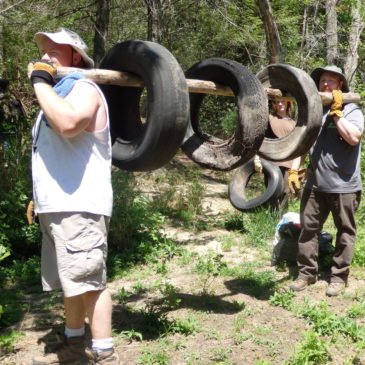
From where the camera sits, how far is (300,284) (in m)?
4.97

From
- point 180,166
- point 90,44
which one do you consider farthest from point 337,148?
point 90,44

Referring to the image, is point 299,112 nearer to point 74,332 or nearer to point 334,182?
point 334,182

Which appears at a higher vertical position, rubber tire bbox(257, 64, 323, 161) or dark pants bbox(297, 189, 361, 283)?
rubber tire bbox(257, 64, 323, 161)

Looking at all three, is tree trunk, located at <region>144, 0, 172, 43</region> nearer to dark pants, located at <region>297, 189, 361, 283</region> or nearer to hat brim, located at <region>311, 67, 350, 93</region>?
hat brim, located at <region>311, 67, 350, 93</region>

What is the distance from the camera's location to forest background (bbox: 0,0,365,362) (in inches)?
213

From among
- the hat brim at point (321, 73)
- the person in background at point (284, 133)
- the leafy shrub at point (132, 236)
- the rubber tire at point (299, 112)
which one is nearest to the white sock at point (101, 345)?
the rubber tire at point (299, 112)

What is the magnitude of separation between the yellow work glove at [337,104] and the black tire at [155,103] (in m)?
1.79

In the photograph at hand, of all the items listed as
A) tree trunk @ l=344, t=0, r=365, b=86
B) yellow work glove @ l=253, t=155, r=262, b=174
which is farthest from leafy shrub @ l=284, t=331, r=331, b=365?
tree trunk @ l=344, t=0, r=365, b=86

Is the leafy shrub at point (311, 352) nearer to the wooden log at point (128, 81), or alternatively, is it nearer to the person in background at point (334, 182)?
the person in background at point (334, 182)

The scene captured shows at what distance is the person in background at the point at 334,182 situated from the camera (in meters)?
4.74

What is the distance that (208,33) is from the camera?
1465 centimetres

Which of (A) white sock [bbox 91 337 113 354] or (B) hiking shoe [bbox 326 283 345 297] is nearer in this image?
(A) white sock [bbox 91 337 113 354]

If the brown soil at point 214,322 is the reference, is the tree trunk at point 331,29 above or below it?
above

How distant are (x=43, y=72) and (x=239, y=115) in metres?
1.61
